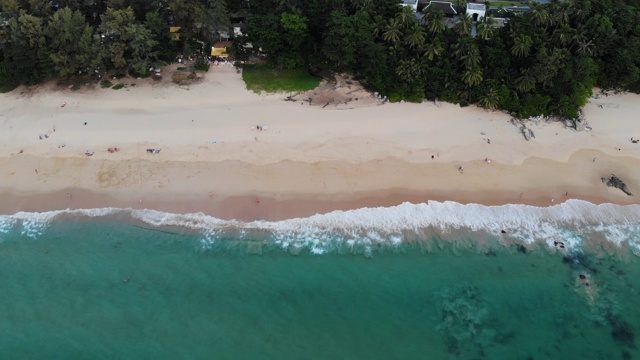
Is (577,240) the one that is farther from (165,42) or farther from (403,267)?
(165,42)

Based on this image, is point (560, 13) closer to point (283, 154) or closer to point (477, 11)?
point (477, 11)

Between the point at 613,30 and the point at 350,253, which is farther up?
the point at 613,30

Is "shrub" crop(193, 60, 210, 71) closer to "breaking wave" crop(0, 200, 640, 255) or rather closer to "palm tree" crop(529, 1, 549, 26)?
"breaking wave" crop(0, 200, 640, 255)

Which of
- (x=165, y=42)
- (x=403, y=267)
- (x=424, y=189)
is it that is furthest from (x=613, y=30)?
(x=165, y=42)

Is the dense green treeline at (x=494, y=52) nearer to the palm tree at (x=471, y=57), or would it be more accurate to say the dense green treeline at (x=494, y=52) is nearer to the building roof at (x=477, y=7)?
the palm tree at (x=471, y=57)

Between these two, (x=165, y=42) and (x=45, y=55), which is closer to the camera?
(x=45, y=55)

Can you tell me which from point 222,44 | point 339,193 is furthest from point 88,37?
point 339,193
